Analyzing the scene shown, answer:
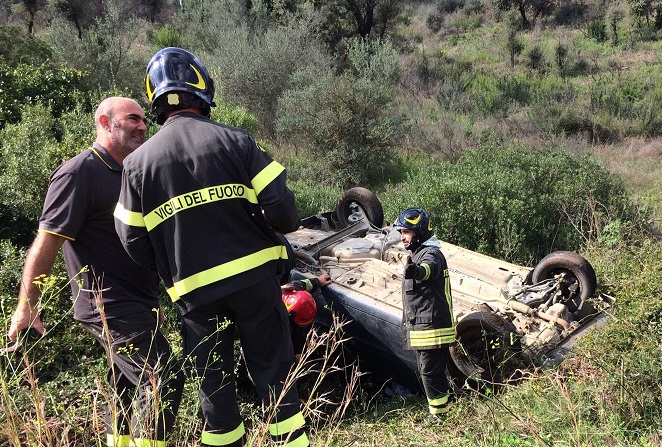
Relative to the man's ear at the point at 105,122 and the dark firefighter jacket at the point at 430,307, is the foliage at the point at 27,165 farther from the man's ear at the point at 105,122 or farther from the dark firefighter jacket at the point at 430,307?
the dark firefighter jacket at the point at 430,307

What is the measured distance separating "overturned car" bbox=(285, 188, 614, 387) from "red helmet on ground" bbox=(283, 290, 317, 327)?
0.33 metres

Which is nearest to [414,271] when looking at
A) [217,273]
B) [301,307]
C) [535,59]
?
[301,307]

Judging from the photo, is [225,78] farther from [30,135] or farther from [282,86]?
[30,135]

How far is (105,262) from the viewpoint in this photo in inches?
103

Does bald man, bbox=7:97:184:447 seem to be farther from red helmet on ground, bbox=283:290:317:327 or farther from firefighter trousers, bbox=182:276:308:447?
red helmet on ground, bbox=283:290:317:327

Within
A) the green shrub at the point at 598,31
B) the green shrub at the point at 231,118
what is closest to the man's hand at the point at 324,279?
the green shrub at the point at 231,118

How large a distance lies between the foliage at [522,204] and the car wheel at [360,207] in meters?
0.80

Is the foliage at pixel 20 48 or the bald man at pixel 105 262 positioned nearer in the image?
the bald man at pixel 105 262

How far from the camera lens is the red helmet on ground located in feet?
11.6

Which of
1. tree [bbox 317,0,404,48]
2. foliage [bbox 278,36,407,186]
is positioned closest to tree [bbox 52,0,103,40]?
tree [bbox 317,0,404,48]

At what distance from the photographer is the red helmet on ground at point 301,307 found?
3535mm

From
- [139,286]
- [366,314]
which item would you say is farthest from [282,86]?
[139,286]

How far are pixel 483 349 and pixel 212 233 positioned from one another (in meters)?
2.63

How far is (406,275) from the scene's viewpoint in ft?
11.2
